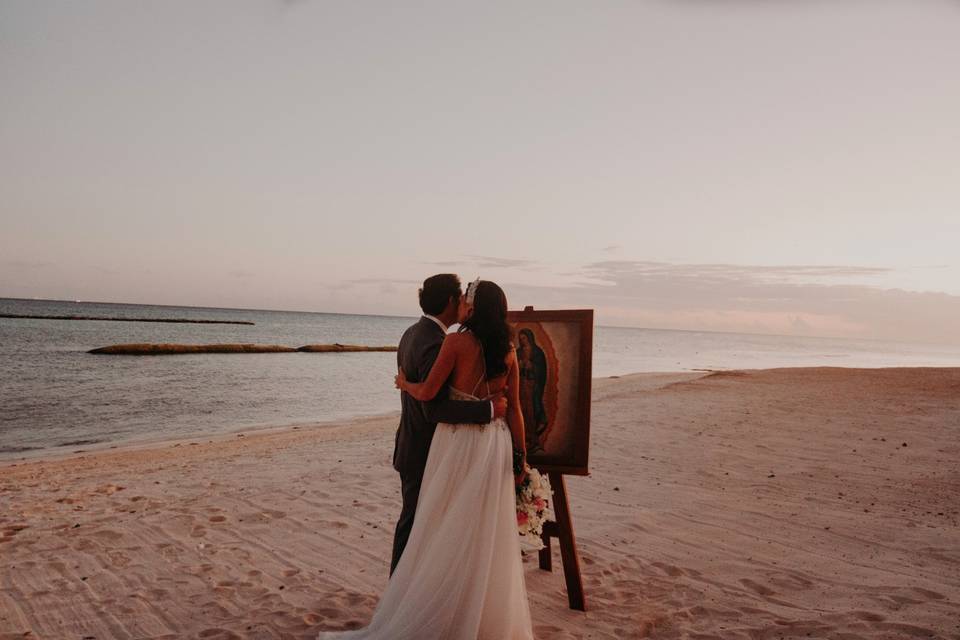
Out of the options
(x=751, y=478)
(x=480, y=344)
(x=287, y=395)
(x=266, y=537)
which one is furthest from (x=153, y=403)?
(x=480, y=344)

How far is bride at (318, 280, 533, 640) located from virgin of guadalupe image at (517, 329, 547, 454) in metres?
0.90

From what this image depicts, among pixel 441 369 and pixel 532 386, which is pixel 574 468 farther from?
pixel 441 369

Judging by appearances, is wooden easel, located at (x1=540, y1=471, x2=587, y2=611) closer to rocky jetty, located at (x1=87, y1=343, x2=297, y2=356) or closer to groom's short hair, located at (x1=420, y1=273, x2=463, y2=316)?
groom's short hair, located at (x1=420, y1=273, x2=463, y2=316)

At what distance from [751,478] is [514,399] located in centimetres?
623

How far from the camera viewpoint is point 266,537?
633 centimetres

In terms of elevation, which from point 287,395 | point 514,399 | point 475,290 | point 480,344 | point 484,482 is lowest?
point 287,395

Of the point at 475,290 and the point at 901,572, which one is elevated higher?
the point at 475,290

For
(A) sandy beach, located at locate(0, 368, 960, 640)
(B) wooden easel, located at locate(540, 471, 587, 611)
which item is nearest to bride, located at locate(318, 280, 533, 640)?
(A) sandy beach, located at locate(0, 368, 960, 640)

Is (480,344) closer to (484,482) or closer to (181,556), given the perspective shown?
(484,482)

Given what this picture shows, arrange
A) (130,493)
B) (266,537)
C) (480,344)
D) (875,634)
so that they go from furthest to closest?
(130,493), (266,537), (875,634), (480,344)

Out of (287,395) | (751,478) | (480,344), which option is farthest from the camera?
(287,395)

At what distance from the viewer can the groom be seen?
396cm

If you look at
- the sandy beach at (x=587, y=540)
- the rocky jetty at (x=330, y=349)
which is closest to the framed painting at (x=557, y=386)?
the sandy beach at (x=587, y=540)

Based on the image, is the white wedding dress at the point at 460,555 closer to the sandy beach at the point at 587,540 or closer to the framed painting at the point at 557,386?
the sandy beach at the point at 587,540
